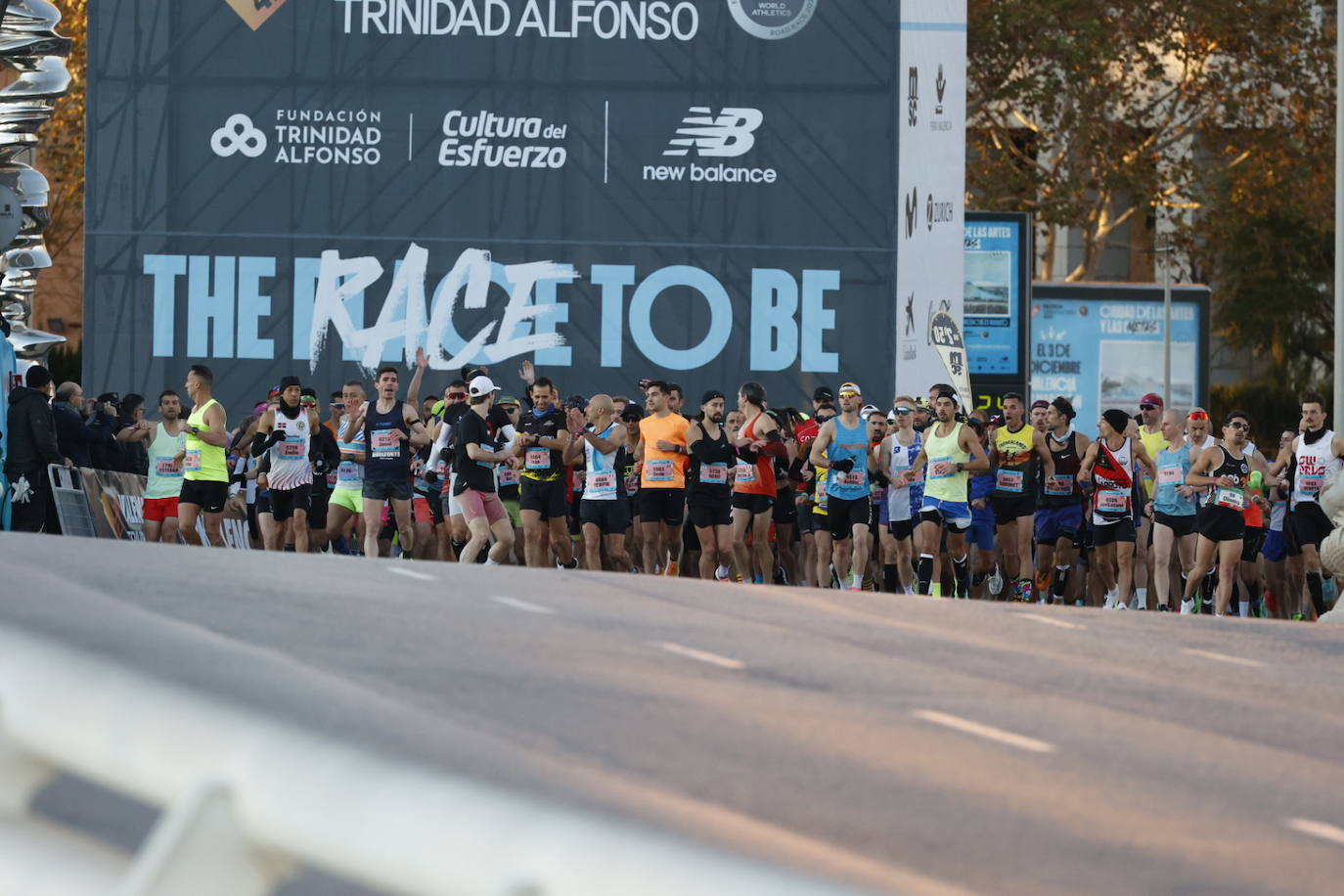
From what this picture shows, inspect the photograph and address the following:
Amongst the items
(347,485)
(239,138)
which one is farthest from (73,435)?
(239,138)

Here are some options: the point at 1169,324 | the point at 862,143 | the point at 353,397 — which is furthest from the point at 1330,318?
the point at 353,397

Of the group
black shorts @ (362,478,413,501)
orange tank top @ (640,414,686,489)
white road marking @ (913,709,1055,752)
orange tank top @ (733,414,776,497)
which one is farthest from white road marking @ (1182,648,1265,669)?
orange tank top @ (733,414,776,497)

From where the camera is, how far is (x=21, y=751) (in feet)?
7.59

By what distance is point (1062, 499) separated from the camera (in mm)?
16781

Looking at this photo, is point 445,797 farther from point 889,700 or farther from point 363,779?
point 889,700

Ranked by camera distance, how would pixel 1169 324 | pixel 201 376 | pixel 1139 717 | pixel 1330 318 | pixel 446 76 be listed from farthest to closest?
pixel 1330 318
pixel 1169 324
pixel 446 76
pixel 201 376
pixel 1139 717

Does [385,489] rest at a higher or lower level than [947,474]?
lower

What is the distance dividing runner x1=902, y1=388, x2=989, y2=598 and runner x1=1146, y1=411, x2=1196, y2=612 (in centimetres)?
151

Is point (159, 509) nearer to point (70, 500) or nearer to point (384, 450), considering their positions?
point (70, 500)

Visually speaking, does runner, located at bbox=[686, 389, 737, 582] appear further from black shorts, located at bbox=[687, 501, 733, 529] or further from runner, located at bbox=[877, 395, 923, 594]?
runner, located at bbox=[877, 395, 923, 594]

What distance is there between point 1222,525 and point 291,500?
7.78 meters

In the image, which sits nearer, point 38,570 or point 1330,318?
point 38,570

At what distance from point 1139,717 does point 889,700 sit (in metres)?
0.39

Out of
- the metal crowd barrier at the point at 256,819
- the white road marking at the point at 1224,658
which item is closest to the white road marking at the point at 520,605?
the metal crowd barrier at the point at 256,819
